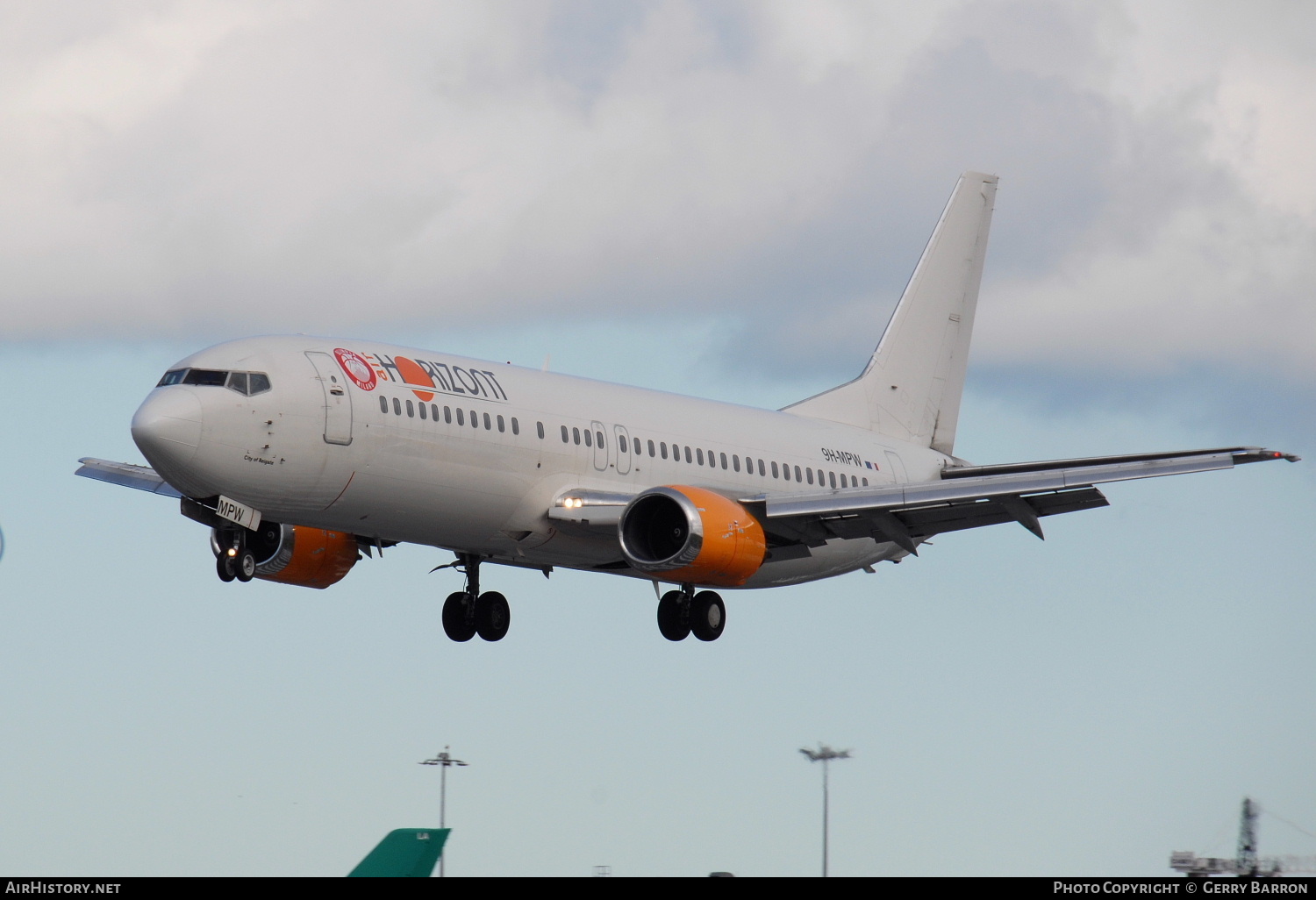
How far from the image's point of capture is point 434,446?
3844 centimetres

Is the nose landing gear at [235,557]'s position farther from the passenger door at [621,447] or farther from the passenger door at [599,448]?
the passenger door at [621,447]

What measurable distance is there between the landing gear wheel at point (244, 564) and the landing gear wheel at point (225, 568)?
0.28 feet

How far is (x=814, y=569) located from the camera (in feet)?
159

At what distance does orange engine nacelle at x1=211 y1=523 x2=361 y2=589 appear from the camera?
4459cm

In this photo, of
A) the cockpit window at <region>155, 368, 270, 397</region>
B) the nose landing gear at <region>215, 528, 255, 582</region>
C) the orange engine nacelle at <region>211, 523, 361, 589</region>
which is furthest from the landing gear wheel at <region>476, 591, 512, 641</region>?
the cockpit window at <region>155, 368, 270, 397</region>

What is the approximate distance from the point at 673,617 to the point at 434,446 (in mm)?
8432

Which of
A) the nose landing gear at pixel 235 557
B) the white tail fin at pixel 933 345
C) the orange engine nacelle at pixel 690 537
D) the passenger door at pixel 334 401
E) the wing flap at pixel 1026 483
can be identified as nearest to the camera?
the passenger door at pixel 334 401

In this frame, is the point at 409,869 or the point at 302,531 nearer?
the point at 409,869

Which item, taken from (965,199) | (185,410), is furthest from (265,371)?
(965,199)

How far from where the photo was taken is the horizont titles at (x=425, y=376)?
1506 inches

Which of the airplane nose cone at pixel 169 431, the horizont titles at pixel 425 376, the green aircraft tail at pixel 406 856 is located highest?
the horizont titles at pixel 425 376

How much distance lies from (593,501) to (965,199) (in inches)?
872

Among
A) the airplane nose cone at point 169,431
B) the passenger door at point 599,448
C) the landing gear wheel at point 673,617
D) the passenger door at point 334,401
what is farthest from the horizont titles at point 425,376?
the landing gear wheel at point 673,617
